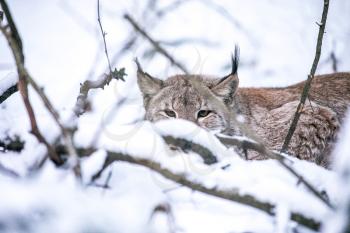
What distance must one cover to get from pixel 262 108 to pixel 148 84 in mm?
A: 1135

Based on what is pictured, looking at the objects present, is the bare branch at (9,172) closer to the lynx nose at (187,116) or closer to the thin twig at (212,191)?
the thin twig at (212,191)

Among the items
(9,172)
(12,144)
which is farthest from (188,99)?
(9,172)

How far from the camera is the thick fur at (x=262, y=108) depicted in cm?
439

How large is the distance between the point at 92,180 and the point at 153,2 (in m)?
1.60

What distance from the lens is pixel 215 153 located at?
2.26 metres

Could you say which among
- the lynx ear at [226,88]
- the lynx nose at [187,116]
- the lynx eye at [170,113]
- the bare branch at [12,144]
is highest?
the lynx ear at [226,88]

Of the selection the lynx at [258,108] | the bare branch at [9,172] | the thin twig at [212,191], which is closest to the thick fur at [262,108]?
the lynx at [258,108]

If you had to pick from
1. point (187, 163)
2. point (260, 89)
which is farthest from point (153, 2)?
point (260, 89)

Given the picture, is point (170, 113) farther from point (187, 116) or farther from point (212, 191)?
point (212, 191)

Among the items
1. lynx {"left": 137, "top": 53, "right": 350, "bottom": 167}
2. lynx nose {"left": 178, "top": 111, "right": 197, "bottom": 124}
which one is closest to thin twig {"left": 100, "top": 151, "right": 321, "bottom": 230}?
lynx {"left": 137, "top": 53, "right": 350, "bottom": 167}

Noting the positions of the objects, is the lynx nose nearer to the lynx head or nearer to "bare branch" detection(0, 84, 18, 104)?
the lynx head

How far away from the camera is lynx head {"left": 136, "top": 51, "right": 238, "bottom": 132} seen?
4359mm

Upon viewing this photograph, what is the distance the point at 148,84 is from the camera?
15.2 ft

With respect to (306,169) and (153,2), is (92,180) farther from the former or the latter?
(153,2)
